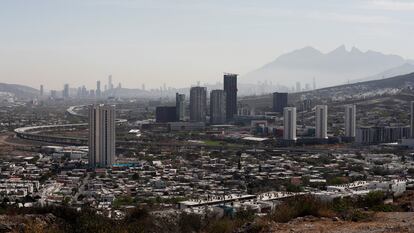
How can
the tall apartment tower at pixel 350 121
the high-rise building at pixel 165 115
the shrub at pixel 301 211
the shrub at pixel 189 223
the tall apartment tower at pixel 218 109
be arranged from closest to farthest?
the shrub at pixel 301 211 < the shrub at pixel 189 223 < the tall apartment tower at pixel 350 121 < the high-rise building at pixel 165 115 < the tall apartment tower at pixel 218 109

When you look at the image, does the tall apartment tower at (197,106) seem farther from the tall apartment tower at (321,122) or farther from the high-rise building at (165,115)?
the tall apartment tower at (321,122)

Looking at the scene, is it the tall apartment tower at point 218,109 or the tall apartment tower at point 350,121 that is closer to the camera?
the tall apartment tower at point 350,121

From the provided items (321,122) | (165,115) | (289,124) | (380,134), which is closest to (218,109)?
(165,115)

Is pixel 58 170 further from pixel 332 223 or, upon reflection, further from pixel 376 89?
pixel 376 89

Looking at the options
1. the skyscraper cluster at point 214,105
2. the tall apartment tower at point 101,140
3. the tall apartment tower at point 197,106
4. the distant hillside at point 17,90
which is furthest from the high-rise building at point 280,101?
the distant hillside at point 17,90

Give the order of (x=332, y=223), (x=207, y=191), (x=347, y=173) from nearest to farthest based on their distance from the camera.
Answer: (x=332, y=223) < (x=207, y=191) < (x=347, y=173)

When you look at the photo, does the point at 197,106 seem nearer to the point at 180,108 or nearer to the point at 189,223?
the point at 180,108

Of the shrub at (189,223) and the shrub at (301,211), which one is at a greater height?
the shrub at (301,211)

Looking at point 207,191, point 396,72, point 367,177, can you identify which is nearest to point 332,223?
point 207,191
